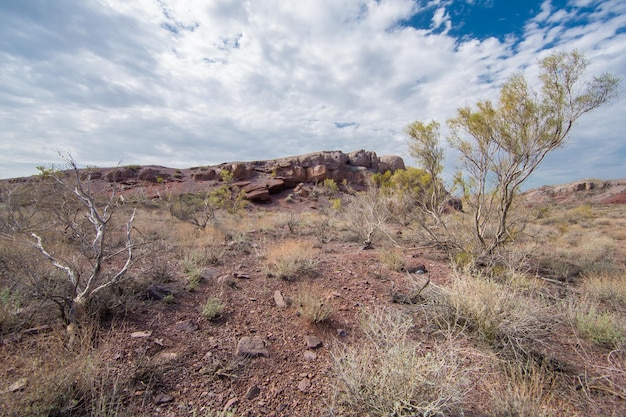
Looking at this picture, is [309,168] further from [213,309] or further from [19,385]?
[19,385]

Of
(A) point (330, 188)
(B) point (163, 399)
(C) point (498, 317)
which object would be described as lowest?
(B) point (163, 399)

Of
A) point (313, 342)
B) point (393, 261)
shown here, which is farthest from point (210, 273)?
point (393, 261)

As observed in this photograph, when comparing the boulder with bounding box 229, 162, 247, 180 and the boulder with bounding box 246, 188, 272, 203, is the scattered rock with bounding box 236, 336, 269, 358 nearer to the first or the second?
the boulder with bounding box 246, 188, 272, 203

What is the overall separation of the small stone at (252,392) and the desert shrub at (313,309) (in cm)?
109

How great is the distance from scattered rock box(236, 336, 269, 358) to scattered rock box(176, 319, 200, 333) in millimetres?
620

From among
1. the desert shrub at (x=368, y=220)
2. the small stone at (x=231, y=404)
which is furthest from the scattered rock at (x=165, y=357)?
the desert shrub at (x=368, y=220)

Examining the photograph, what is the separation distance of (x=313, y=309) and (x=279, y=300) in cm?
74

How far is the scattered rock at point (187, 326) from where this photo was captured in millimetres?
2980

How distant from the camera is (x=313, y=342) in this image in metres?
2.86

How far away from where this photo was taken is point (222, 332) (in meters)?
2.99

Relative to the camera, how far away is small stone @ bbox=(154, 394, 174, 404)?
6.64ft

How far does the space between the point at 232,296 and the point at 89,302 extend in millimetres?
1622

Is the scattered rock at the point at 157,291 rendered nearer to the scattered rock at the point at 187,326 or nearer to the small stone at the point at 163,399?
the scattered rock at the point at 187,326

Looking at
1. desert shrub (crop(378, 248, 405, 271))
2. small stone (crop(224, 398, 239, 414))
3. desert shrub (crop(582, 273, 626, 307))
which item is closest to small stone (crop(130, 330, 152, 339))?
small stone (crop(224, 398, 239, 414))
